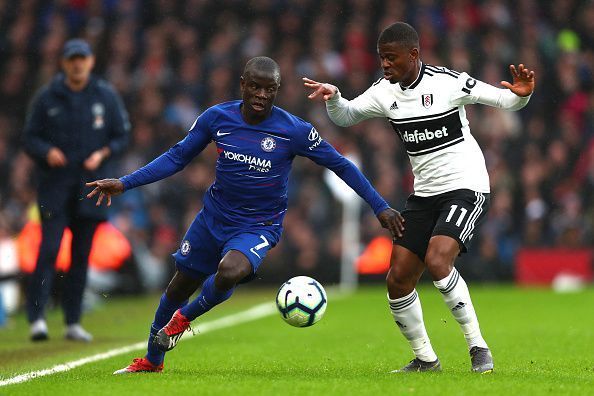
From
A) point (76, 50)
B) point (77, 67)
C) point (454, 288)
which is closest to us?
point (454, 288)

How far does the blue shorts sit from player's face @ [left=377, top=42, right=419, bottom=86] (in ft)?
4.41

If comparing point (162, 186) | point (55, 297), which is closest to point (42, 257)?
point (55, 297)

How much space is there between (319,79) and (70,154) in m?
11.2

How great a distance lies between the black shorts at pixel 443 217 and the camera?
7852mm

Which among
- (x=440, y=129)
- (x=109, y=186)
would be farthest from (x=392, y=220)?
(x=109, y=186)

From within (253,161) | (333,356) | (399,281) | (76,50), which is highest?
(76,50)

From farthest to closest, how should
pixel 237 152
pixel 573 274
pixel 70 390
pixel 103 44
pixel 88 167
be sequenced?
pixel 103 44
pixel 573 274
pixel 88 167
pixel 237 152
pixel 70 390

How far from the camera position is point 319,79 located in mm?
22484

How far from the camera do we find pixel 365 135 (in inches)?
852

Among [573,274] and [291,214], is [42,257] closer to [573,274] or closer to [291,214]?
[291,214]

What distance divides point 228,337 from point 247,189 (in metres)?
3.87

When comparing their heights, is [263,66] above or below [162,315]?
above

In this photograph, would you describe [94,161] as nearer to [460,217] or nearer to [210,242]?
[210,242]

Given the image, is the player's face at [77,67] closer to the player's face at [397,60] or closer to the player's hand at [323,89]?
the player's hand at [323,89]
